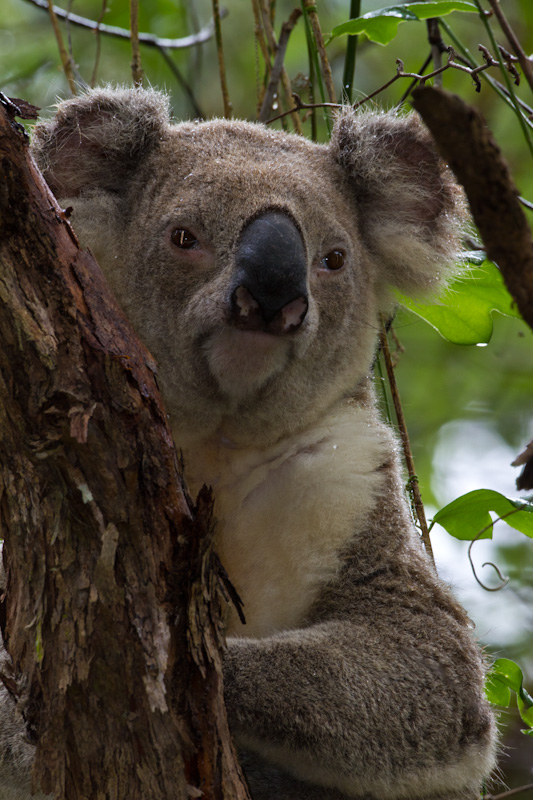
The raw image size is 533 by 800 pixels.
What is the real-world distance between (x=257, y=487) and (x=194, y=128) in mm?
1201

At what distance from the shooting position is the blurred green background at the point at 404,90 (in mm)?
5863

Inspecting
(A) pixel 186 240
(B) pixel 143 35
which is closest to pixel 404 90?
(B) pixel 143 35

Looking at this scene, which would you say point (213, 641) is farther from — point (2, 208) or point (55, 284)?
point (2, 208)

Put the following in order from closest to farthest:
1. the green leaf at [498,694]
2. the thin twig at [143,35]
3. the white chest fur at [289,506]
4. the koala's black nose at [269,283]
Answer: the koala's black nose at [269,283] < the white chest fur at [289,506] < the green leaf at [498,694] < the thin twig at [143,35]

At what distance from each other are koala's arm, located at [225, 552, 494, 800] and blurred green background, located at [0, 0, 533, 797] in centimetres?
340

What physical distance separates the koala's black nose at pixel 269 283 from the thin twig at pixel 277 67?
156 cm

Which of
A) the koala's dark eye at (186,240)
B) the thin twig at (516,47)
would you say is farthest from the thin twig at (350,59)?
the thin twig at (516,47)

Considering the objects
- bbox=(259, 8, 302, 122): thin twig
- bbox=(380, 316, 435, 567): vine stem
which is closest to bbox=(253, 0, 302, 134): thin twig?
bbox=(259, 8, 302, 122): thin twig

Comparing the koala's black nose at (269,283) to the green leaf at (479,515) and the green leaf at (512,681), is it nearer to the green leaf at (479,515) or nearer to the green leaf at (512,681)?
the green leaf at (479,515)

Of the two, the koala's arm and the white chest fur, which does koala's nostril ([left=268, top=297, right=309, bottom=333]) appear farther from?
the koala's arm

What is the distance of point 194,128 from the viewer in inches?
110

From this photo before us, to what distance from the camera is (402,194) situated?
286 cm

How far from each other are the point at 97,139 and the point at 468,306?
1426 mm

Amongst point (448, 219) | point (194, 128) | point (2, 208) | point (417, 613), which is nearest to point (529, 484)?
point (2, 208)
